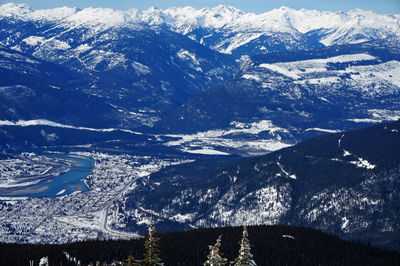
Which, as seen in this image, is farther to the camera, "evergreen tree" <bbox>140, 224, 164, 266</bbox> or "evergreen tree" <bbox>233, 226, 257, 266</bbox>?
"evergreen tree" <bbox>140, 224, 164, 266</bbox>

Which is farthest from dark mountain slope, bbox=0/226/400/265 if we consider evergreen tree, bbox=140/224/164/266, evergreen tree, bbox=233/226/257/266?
evergreen tree, bbox=233/226/257/266

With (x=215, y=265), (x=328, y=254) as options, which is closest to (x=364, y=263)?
(x=328, y=254)

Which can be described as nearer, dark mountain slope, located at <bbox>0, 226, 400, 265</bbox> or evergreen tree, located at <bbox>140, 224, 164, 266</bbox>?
evergreen tree, located at <bbox>140, 224, 164, 266</bbox>

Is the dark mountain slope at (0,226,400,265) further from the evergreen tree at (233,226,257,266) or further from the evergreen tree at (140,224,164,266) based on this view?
the evergreen tree at (233,226,257,266)

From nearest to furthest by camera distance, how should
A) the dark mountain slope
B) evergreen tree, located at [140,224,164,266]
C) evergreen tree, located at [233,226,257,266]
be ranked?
evergreen tree, located at [233,226,257,266] → evergreen tree, located at [140,224,164,266] → the dark mountain slope

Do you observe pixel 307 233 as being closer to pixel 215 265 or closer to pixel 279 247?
pixel 279 247

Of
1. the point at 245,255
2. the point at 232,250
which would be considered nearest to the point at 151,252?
the point at 245,255

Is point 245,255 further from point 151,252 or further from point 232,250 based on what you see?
point 232,250

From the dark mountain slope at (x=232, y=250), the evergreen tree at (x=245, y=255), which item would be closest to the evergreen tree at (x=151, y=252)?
the evergreen tree at (x=245, y=255)

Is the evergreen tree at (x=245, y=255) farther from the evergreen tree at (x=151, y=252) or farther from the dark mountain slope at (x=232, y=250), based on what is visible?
the dark mountain slope at (x=232, y=250)

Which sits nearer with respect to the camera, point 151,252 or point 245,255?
point 245,255

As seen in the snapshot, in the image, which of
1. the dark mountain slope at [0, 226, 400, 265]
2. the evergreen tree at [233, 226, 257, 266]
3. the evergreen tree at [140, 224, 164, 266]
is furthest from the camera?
the dark mountain slope at [0, 226, 400, 265]
